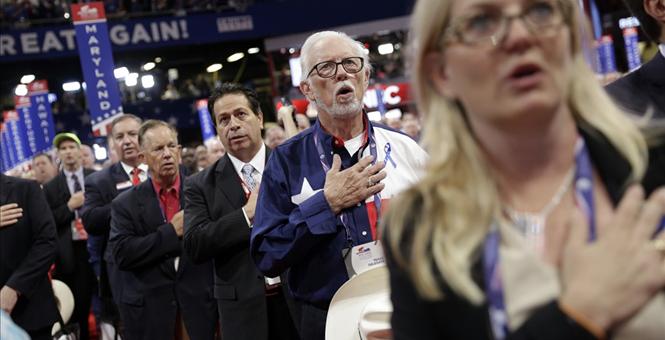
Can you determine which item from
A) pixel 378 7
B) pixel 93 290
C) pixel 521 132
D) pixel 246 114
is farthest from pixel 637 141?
pixel 378 7

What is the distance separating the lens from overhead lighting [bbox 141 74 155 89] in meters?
29.6

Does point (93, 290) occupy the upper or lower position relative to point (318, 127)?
lower

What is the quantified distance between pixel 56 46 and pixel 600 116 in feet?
81.4

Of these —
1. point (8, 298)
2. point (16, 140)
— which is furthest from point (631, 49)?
point (8, 298)

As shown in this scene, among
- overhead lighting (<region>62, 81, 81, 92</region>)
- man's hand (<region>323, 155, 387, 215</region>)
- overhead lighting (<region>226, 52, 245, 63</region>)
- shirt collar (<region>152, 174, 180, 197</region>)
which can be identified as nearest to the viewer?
man's hand (<region>323, 155, 387, 215</region>)

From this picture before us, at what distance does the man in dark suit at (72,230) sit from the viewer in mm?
8516

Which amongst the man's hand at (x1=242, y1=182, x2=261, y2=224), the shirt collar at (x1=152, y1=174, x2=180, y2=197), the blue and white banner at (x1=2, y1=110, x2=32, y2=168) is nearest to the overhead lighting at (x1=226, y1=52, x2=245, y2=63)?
the blue and white banner at (x1=2, y1=110, x2=32, y2=168)

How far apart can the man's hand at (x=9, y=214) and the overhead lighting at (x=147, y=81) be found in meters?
24.8

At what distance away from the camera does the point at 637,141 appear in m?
1.44

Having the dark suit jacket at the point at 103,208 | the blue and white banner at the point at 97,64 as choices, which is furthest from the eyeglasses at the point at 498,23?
the blue and white banner at the point at 97,64

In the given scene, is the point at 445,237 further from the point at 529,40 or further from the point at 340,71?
the point at 340,71

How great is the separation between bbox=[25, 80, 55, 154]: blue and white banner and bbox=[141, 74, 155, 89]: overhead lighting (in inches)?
457

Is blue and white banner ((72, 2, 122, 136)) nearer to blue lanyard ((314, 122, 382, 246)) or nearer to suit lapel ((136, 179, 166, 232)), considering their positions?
suit lapel ((136, 179, 166, 232))

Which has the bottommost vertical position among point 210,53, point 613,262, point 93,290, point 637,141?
point 93,290
